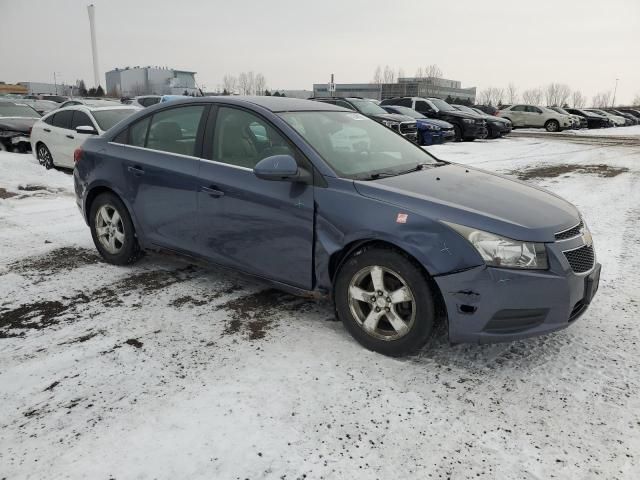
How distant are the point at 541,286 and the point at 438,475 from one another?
120cm

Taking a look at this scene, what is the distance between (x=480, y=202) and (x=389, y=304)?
843 millimetres

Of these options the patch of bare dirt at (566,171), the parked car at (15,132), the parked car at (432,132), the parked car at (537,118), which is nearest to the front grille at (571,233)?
the patch of bare dirt at (566,171)

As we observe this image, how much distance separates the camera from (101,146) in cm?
477

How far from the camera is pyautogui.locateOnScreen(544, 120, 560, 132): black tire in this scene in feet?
102

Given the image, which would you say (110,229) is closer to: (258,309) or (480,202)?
(258,309)

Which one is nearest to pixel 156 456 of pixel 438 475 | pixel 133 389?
pixel 133 389

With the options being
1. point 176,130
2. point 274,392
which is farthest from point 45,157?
point 274,392

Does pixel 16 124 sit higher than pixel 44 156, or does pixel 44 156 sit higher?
pixel 16 124

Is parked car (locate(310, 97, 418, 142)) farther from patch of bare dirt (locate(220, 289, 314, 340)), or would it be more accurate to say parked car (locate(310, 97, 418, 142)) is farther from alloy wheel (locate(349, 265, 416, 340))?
alloy wheel (locate(349, 265, 416, 340))

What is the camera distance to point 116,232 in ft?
15.7

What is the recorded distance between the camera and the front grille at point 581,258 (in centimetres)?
296

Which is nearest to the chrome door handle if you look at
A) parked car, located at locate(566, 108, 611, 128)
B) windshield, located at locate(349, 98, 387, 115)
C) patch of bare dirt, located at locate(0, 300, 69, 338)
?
patch of bare dirt, located at locate(0, 300, 69, 338)

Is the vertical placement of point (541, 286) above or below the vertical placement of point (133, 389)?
above

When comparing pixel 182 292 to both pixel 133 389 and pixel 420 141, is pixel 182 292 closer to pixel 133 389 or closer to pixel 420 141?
pixel 133 389
